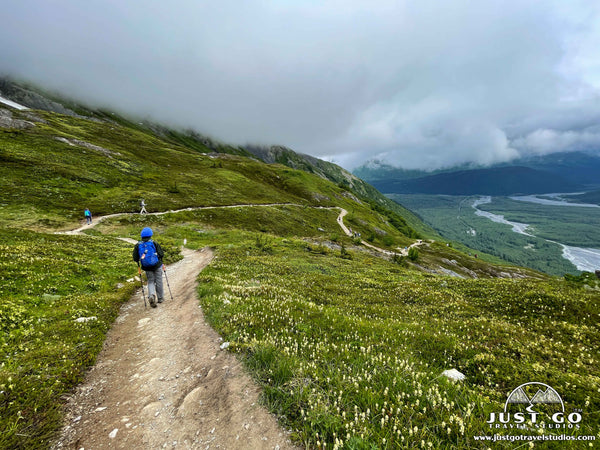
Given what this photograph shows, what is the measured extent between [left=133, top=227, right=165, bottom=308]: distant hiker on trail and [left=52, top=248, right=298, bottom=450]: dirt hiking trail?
3880 mm

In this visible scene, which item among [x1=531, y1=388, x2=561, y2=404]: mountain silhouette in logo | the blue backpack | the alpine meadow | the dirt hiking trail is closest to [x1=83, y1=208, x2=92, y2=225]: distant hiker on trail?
the alpine meadow

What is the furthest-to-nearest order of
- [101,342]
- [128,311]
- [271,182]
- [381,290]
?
[271,182], [381,290], [128,311], [101,342]

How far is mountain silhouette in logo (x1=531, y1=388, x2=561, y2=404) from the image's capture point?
534cm

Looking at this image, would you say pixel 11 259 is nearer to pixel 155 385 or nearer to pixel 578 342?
pixel 155 385

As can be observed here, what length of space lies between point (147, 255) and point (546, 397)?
52.4 feet

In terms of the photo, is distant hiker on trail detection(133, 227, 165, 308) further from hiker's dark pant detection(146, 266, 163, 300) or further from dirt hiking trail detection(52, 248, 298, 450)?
dirt hiking trail detection(52, 248, 298, 450)

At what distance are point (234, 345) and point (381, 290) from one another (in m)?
12.5

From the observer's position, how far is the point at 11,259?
15297mm

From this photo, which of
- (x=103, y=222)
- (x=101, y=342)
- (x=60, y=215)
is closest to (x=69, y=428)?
(x=101, y=342)

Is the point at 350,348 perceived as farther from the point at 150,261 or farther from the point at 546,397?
the point at 150,261

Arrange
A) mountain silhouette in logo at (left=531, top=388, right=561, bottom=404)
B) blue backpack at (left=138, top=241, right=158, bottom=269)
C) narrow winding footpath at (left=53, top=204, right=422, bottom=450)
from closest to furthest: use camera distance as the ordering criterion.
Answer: narrow winding footpath at (left=53, top=204, right=422, bottom=450)
mountain silhouette in logo at (left=531, top=388, right=561, bottom=404)
blue backpack at (left=138, top=241, right=158, bottom=269)

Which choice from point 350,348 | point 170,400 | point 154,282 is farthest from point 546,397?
point 154,282

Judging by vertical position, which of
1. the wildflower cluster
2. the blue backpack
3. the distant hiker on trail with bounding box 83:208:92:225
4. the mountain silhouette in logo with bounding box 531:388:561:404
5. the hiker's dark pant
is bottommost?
the distant hiker on trail with bounding box 83:208:92:225

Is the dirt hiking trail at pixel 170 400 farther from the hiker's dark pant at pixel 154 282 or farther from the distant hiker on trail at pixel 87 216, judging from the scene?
the distant hiker on trail at pixel 87 216
